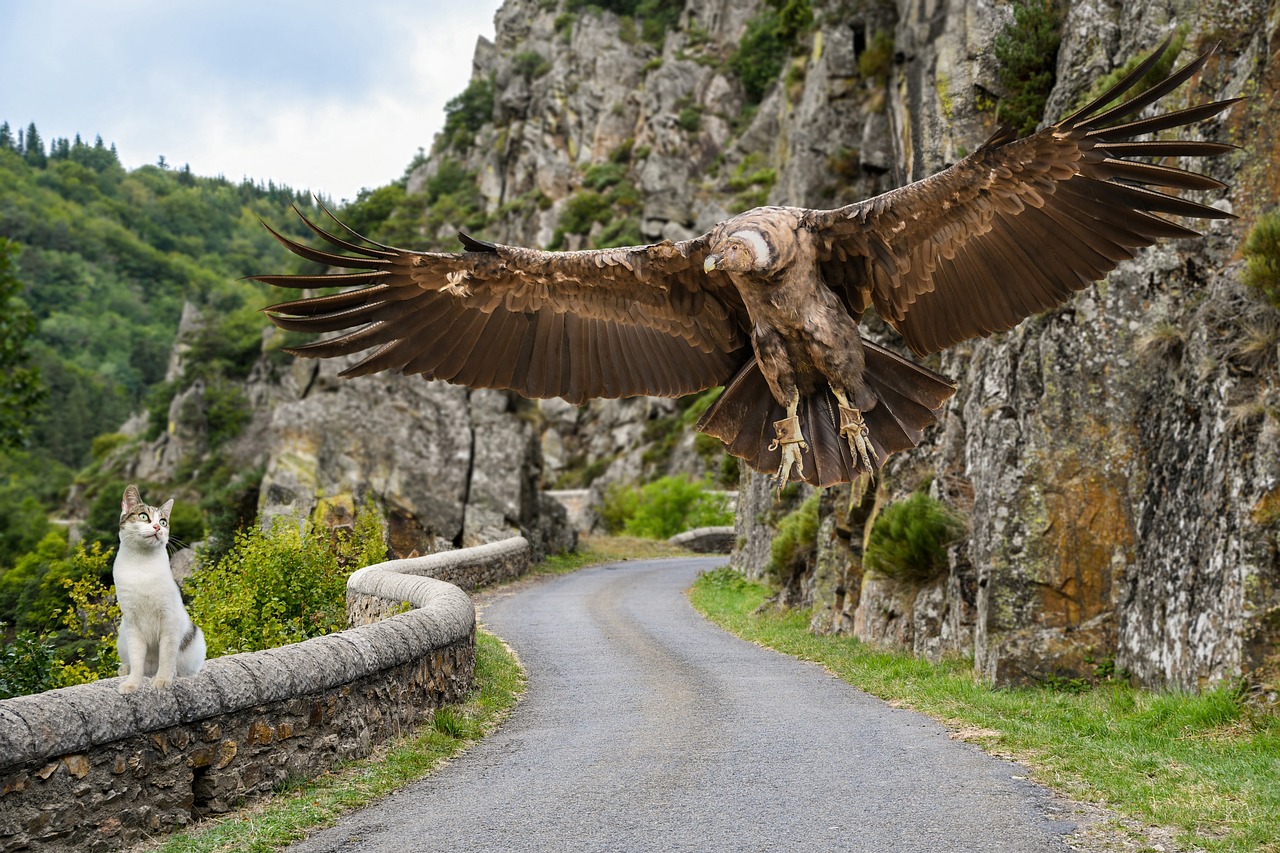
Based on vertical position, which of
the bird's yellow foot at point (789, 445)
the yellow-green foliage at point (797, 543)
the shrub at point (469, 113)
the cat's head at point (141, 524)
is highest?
the shrub at point (469, 113)

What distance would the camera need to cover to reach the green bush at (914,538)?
37.1 ft

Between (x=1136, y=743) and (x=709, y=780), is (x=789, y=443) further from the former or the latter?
(x=1136, y=743)

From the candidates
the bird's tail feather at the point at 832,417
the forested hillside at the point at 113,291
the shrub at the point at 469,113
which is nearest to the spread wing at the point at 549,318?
the bird's tail feather at the point at 832,417

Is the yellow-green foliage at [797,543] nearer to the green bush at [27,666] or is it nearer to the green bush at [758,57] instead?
the green bush at [27,666]

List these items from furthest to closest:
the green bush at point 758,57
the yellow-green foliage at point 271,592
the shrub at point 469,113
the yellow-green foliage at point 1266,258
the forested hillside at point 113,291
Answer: the shrub at point 469,113, the green bush at point 758,57, the forested hillside at point 113,291, the yellow-green foliage at point 271,592, the yellow-green foliage at point 1266,258

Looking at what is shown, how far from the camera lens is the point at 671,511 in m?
35.0

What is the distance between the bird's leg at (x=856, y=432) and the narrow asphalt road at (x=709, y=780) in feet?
6.59

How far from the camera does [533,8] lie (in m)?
82.6

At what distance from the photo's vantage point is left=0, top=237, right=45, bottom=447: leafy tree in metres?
22.0

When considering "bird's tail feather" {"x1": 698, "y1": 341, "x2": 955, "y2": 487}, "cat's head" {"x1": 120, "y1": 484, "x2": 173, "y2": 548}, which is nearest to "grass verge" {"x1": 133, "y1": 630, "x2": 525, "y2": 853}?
"cat's head" {"x1": 120, "y1": 484, "x2": 173, "y2": 548}

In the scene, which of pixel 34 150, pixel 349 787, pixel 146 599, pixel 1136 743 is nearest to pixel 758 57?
pixel 1136 743

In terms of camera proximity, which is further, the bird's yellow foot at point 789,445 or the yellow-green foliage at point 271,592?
the yellow-green foliage at point 271,592

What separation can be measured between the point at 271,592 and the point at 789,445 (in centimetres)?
842

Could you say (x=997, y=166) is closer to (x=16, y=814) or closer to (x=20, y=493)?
(x=16, y=814)
